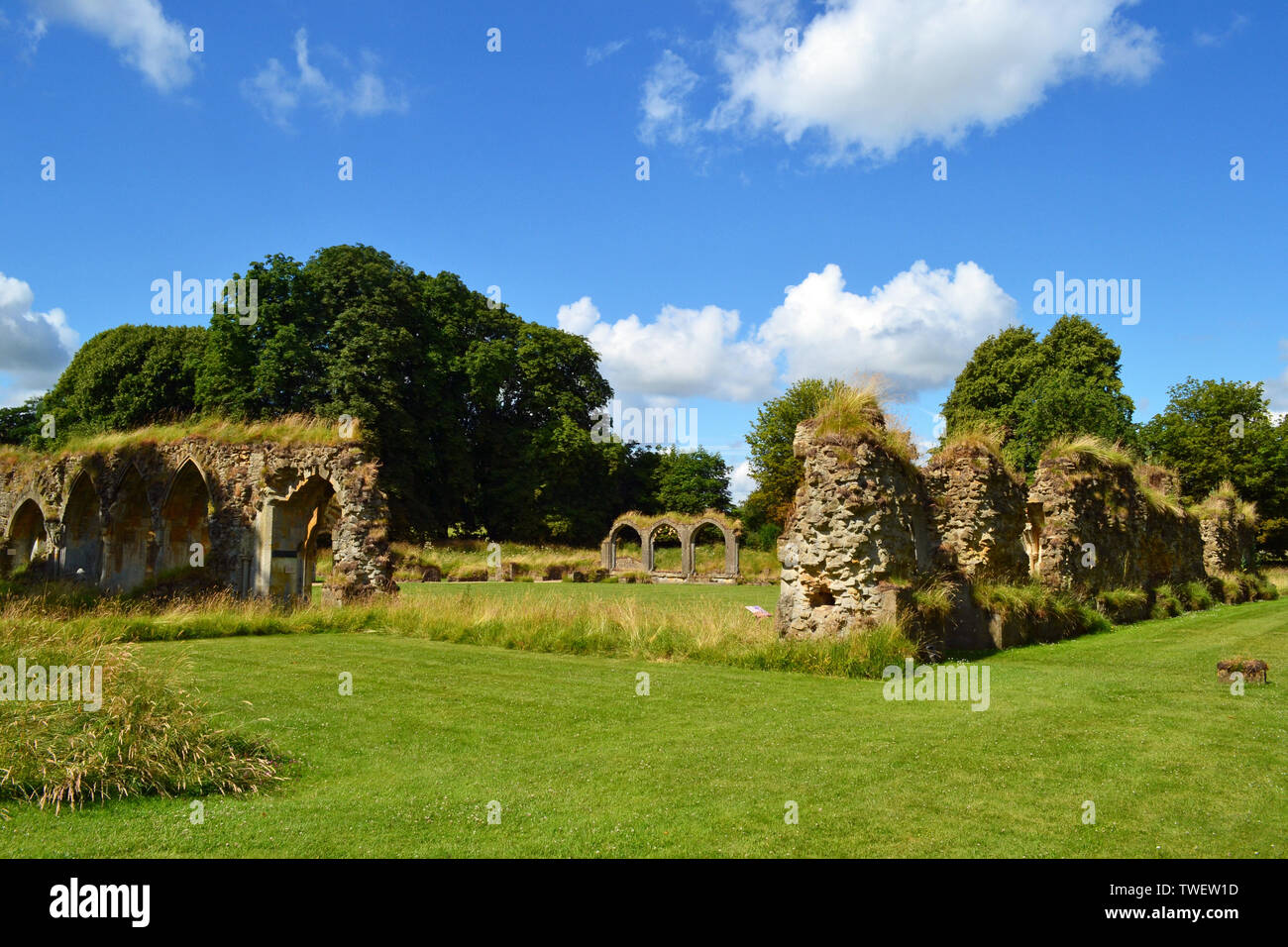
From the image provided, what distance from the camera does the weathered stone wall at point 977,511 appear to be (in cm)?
1602

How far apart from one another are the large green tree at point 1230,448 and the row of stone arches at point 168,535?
34.4 meters

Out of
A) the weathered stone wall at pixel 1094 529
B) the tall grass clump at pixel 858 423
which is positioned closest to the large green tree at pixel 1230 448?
the weathered stone wall at pixel 1094 529

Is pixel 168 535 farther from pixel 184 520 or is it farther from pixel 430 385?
pixel 430 385

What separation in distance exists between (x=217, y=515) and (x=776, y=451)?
1358 inches

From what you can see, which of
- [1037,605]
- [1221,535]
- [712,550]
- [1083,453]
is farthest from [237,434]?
[712,550]

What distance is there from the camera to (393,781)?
19.7ft

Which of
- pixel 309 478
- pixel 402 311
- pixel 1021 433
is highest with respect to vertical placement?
pixel 402 311

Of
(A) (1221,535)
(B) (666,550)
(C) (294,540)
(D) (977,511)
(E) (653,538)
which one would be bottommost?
(B) (666,550)

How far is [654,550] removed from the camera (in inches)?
1822

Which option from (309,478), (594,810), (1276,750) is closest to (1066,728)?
(1276,750)

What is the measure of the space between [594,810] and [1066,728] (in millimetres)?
4636

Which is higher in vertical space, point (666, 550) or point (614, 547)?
point (614, 547)
